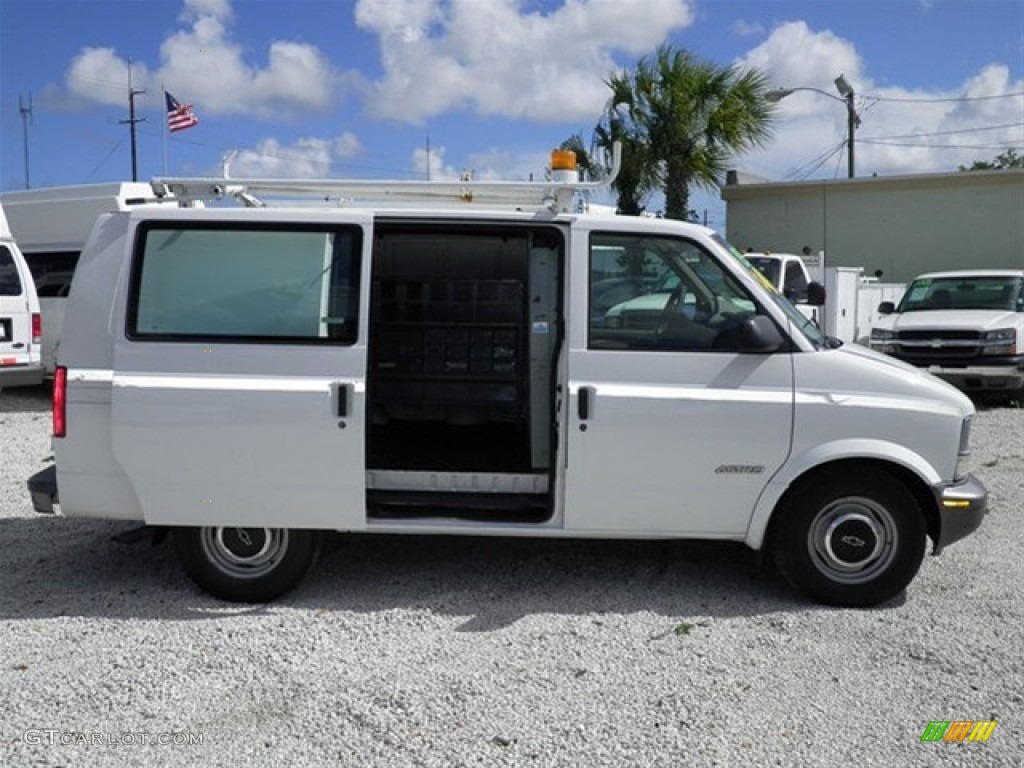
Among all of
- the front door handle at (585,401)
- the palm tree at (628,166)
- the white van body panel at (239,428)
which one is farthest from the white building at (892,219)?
the white van body panel at (239,428)

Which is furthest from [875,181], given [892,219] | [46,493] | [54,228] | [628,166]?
[46,493]

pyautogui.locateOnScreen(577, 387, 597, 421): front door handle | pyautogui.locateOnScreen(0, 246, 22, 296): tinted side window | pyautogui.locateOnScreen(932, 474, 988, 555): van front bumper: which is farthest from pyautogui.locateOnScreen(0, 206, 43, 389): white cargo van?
pyautogui.locateOnScreen(932, 474, 988, 555): van front bumper

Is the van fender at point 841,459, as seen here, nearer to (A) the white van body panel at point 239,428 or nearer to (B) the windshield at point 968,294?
(A) the white van body panel at point 239,428

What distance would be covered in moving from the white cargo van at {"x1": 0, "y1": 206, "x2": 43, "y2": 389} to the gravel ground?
589 centimetres

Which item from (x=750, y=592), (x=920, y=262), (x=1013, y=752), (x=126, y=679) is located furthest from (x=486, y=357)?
(x=920, y=262)

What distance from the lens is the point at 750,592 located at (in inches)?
204

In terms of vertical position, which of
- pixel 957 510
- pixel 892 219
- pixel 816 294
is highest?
pixel 892 219

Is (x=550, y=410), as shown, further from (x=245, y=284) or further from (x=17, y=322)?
(x=17, y=322)

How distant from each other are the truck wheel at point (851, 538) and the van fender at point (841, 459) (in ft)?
0.37

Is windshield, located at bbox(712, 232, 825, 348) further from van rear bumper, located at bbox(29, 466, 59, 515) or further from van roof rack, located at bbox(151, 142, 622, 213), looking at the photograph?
van rear bumper, located at bbox(29, 466, 59, 515)

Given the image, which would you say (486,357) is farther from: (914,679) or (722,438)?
(914,679)

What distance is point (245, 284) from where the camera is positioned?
4867 millimetres

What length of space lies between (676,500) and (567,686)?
115cm

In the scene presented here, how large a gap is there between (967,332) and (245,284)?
9.94 metres
